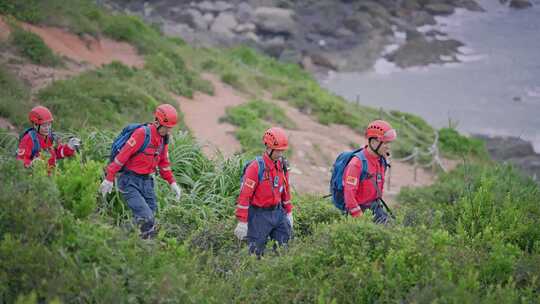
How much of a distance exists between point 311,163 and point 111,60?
600 centimetres

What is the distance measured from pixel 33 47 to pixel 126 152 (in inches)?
351

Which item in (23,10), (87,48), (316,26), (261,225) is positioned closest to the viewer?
(261,225)

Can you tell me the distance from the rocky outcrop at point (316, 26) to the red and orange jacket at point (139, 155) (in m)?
24.5

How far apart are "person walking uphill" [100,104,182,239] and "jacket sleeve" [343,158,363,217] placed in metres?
1.96

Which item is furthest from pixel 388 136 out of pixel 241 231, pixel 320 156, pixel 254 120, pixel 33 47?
pixel 33 47

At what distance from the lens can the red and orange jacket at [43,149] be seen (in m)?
7.77

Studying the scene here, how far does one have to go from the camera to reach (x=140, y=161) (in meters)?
7.33

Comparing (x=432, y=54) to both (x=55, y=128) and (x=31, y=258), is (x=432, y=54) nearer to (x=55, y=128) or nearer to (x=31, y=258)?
(x=55, y=128)

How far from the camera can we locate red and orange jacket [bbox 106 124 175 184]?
7.17m

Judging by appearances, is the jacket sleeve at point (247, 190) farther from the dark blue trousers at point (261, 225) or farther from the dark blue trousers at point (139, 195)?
the dark blue trousers at point (139, 195)

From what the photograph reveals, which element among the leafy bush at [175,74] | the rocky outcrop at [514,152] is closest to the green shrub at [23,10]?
the leafy bush at [175,74]

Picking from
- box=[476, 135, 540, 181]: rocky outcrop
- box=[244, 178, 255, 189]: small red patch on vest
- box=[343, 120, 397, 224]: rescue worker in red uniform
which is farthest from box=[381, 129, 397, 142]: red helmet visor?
box=[476, 135, 540, 181]: rocky outcrop

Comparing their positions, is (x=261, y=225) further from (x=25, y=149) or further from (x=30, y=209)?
(x=25, y=149)

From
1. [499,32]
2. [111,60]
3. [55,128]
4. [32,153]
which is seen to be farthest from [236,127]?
[499,32]
